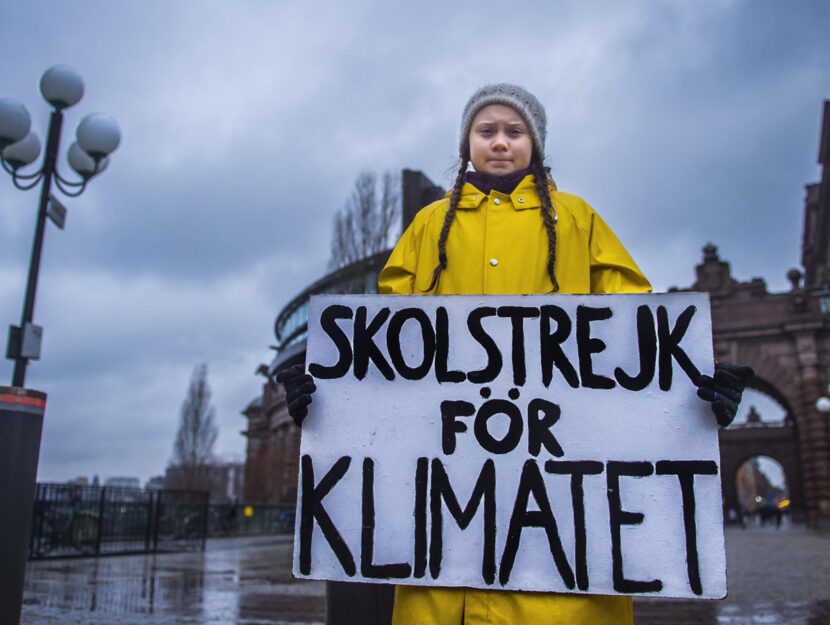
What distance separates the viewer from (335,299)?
2322mm

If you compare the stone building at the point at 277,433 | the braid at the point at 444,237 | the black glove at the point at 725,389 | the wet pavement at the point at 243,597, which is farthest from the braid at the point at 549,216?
the stone building at the point at 277,433

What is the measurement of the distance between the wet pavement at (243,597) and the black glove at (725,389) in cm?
423

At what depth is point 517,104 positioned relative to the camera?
2.60 meters

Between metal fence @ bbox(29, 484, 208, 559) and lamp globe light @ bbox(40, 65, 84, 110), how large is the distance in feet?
23.9

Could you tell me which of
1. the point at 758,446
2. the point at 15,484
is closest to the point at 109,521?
the point at 15,484

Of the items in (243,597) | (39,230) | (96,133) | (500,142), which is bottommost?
(243,597)

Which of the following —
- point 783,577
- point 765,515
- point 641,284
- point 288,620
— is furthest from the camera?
point 765,515

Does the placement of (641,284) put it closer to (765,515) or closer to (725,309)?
(725,309)

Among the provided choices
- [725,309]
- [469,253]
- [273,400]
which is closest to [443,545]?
[469,253]

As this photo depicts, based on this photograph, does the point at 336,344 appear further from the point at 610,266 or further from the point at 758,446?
the point at 758,446

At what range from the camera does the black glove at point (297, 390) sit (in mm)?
2152

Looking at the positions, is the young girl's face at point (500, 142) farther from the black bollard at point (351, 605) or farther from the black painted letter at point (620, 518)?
the black bollard at point (351, 605)

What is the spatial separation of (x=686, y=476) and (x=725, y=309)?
32.4 meters

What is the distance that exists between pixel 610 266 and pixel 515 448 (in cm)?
76
